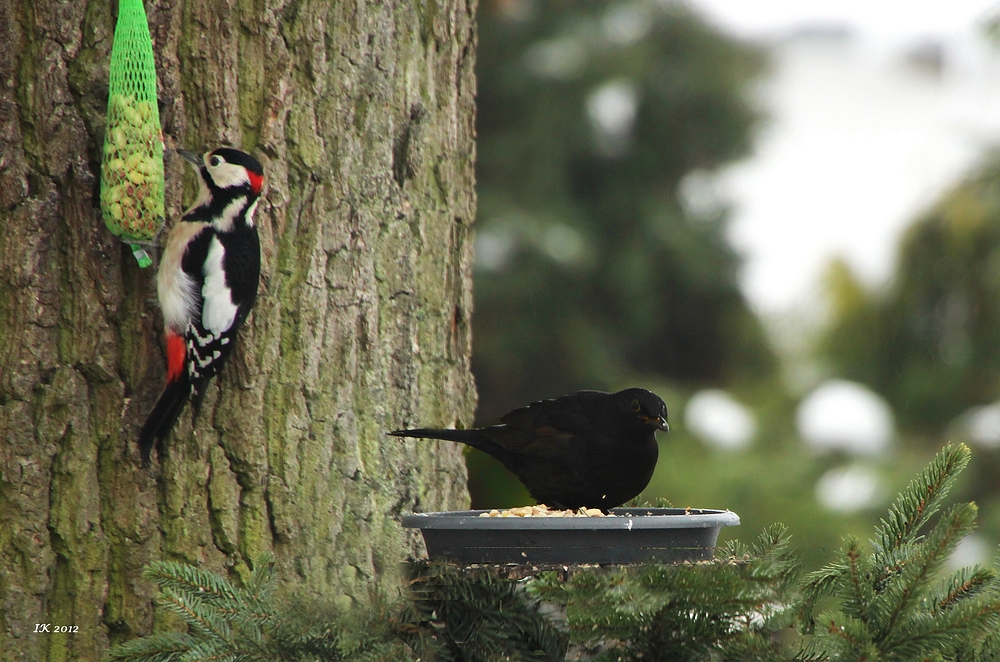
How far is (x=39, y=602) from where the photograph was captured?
2.03 metres

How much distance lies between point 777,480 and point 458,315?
14.4 feet

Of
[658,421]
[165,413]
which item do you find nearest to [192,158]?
[165,413]

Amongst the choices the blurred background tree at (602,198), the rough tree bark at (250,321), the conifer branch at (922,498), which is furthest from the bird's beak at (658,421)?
the blurred background tree at (602,198)

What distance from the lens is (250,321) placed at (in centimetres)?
226

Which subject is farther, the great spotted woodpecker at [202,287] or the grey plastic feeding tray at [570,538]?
the great spotted woodpecker at [202,287]

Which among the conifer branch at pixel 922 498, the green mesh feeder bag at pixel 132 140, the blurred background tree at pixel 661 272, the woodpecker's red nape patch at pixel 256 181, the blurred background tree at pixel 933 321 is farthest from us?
A: the blurred background tree at pixel 661 272

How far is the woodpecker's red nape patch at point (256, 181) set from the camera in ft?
7.07

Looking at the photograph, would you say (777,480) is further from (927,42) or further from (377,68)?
(927,42)

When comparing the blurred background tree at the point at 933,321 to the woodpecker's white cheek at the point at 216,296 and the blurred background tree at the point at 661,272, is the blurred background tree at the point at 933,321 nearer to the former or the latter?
the blurred background tree at the point at 661,272

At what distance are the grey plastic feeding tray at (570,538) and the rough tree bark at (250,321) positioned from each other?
0.63 meters

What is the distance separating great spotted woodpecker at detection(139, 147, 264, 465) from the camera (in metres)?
2.09

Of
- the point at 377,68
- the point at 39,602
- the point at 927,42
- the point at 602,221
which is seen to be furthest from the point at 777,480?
the point at 927,42

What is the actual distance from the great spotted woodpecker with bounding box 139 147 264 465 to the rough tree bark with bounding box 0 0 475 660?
0.06 meters

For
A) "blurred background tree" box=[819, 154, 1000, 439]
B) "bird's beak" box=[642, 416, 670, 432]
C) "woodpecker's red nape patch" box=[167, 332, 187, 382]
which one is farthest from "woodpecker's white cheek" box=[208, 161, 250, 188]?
"blurred background tree" box=[819, 154, 1000, 439]
